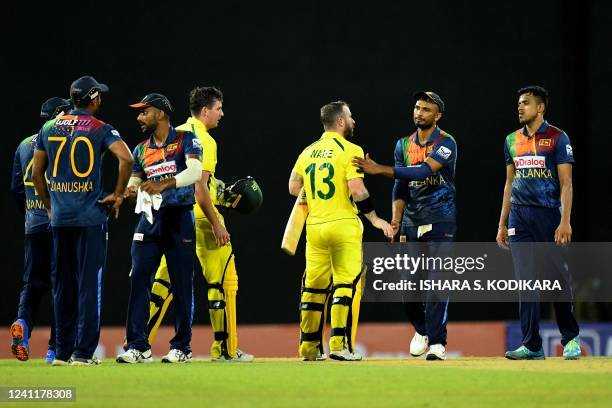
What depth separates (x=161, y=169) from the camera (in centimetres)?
707

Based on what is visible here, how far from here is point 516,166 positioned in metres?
7.68

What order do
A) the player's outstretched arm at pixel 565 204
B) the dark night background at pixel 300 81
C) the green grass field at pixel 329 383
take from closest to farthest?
the green grass field at pixel 329 383 < the player's outstretched arm at pixel 565 204 < the dark night background at pixel 300 81

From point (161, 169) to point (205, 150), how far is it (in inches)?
16.0

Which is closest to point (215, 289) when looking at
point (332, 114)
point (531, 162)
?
point (332, 114)

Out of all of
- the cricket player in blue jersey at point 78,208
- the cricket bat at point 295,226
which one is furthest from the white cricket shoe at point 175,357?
the cricket bat at point 295,226

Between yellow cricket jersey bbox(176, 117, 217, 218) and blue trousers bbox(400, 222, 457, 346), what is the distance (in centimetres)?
133

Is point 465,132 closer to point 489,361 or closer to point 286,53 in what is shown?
point 286,53

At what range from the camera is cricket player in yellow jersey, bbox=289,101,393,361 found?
7.24 meters

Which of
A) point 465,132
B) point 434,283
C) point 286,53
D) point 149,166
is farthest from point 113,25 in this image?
point 434,283

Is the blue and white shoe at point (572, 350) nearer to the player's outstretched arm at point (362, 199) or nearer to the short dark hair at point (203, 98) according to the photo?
the player's outstretched arm at point (362, 199)

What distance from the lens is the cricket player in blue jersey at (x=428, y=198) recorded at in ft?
24.5

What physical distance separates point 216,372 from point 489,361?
2.07 meters

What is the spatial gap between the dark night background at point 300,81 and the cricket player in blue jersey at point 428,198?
13.2 feet
